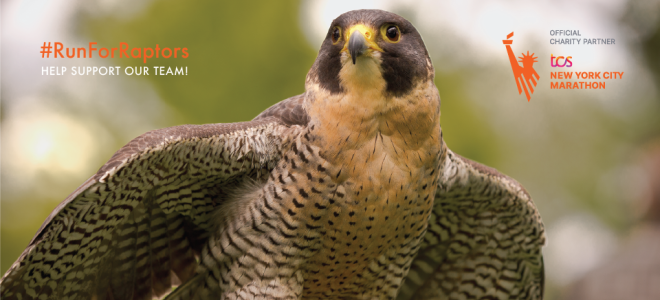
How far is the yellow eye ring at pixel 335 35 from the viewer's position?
2753mm

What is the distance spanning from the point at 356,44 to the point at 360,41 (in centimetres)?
4

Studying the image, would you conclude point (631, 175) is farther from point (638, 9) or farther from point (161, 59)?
point (161, 59)

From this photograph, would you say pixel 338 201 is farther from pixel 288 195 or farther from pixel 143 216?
pixel 143 216

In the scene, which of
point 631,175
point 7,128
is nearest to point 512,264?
point 7,128

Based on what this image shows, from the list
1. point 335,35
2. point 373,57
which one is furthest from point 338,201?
point 335,35

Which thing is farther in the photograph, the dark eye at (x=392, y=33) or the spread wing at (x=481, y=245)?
the spread wing at (x=481, y=245)

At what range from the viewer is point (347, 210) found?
2.75 meters

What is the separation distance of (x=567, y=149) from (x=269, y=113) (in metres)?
8.23

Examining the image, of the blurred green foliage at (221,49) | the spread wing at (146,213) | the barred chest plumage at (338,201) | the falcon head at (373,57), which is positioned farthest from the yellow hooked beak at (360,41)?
the blurred green foliage at (221,49)

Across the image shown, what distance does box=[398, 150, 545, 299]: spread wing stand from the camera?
3.47 meters

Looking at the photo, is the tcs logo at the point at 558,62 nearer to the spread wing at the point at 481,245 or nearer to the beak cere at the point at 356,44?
the spread wing at the point at 481,245

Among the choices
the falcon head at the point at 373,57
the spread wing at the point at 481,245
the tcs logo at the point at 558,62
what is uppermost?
the tcs logo at the point at 558,62

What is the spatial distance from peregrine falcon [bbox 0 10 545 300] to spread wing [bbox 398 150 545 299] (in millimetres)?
296

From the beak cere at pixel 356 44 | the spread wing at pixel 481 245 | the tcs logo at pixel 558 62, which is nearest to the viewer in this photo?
the beak cere at pixel 356 44
